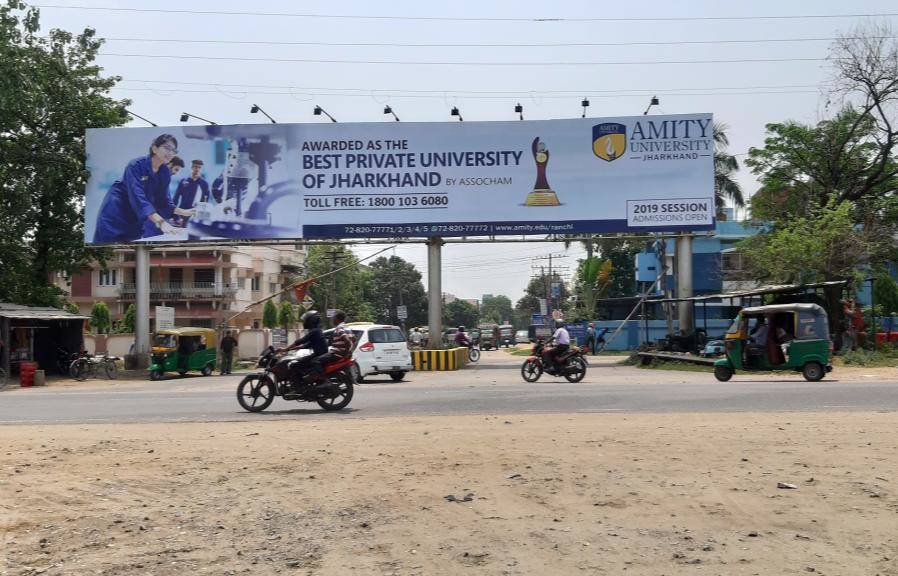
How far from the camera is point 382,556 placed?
609 centimetres

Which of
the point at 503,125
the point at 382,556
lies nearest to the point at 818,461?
the point at 382,556

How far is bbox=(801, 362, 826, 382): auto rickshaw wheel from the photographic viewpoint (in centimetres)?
2062

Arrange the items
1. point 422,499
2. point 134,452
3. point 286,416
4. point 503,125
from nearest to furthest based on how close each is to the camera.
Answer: point 422,499 < point 134,452 < point 286,416 < point 503,125

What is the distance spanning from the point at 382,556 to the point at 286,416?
25.4 feet

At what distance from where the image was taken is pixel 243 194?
115 feet

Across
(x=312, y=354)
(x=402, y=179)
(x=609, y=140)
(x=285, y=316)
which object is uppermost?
(x=609, y=140)

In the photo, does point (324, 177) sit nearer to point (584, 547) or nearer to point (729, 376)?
point (729, 376)

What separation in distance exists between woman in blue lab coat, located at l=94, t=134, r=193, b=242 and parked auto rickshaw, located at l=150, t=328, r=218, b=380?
219 inches

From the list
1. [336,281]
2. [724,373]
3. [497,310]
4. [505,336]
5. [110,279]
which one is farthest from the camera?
[497,310]

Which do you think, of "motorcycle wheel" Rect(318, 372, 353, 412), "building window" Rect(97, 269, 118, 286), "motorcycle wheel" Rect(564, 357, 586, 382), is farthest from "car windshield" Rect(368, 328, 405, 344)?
"building window" Rect(97, 269, 118, 286)

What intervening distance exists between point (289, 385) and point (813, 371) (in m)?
13.1

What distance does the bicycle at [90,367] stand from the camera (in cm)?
3170

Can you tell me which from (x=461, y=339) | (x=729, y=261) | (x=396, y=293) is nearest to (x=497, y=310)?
(x=396, y=293)

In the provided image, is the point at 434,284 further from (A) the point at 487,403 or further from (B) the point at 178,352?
(A) the point at 487,403
